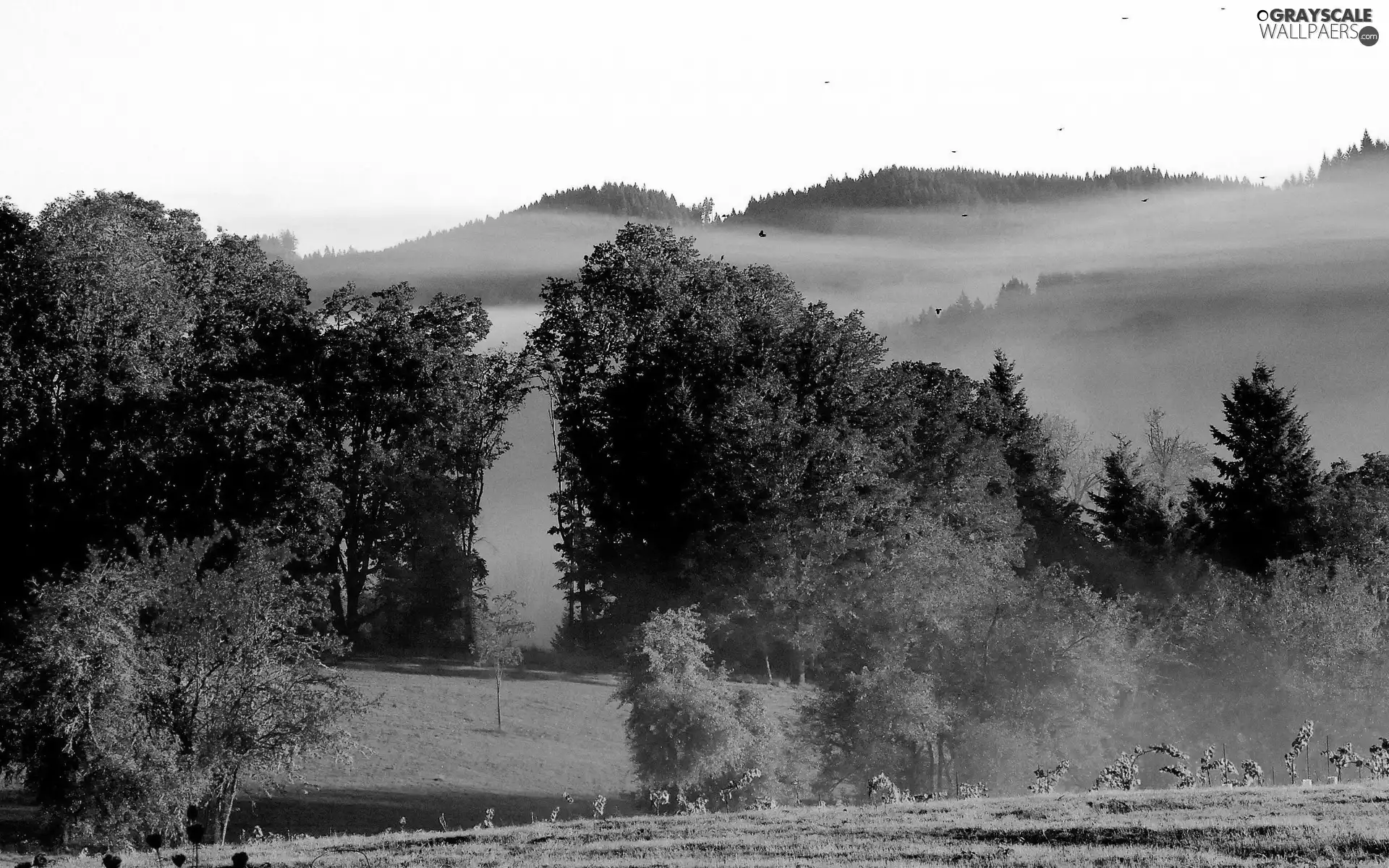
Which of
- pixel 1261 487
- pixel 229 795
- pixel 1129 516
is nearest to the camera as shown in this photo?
pixel 229 795

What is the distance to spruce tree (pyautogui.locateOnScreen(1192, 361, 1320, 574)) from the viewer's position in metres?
84.8

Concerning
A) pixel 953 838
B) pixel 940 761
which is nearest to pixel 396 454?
pixel 940 761

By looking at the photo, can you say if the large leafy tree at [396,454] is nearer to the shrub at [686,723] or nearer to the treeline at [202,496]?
the treeline at [202,496]

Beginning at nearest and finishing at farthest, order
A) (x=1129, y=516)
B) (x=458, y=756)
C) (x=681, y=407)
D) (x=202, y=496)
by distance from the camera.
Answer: (x=458, y=756) < (x=202, y=496) < (x=681, y=407) < (x=1129, y=516)

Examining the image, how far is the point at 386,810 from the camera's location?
167 ft

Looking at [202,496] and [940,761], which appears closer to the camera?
[940,761]

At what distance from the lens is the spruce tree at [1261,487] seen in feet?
278

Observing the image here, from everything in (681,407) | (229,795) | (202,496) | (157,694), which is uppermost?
(681,407)

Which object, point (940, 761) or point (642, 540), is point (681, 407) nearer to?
point (642, 540)

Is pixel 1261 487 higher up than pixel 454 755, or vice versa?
pixel 1261 487

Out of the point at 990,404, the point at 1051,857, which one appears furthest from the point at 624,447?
the point at 1051,857

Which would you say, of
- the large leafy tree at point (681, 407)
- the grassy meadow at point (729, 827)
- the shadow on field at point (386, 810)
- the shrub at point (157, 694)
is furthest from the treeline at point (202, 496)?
the large leafy tree at point (681, 407)

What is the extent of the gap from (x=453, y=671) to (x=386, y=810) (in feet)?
75.2

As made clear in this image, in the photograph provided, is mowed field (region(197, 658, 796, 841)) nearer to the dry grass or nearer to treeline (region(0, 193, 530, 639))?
the dry grass
